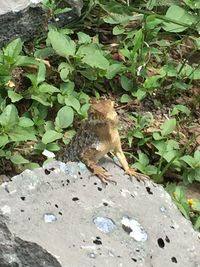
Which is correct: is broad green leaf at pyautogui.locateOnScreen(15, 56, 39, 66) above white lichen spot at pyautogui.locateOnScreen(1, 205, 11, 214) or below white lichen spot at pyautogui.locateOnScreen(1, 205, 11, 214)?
below

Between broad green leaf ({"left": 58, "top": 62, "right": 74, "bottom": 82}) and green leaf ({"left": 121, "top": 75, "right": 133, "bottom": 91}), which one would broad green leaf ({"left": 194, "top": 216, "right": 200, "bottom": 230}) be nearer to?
green leaf ({"left": 121, "top": 75, "right": 133, "bottom": 91})

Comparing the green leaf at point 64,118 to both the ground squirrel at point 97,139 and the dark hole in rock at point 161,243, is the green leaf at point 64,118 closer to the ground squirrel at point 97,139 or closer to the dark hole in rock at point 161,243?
the ground squirrel at point 97,139

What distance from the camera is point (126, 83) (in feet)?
19.2

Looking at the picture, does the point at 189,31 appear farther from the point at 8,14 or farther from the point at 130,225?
the point at 130,225

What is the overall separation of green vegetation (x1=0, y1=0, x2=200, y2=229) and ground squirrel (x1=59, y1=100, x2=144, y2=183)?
2.00 feet

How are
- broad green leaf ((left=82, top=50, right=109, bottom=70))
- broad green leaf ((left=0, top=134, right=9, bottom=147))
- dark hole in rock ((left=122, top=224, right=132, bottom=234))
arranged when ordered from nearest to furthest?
dark hole in rock ((left=122, top=224, right=132, bottom=234)), broad green leaf ((left=0, top=134, right=9, bottom=147)), broad green leaf ((left=82, top=50, right=109, bottom=70))

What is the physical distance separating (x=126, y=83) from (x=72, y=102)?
0.55m

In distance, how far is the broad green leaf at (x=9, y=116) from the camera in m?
5.05

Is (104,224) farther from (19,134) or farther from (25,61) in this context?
(25,61)

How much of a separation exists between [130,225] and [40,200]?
1.51ft

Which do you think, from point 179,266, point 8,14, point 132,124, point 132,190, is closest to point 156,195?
point 132,190

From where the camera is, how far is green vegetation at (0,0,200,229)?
5.23 m

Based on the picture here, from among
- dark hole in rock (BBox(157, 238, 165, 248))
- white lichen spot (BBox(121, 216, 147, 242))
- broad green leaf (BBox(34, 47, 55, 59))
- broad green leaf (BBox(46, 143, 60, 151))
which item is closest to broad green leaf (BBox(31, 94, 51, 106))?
broad green leaf (BBox(46, 143, 60, 151))

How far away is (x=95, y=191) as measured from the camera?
417 cm
